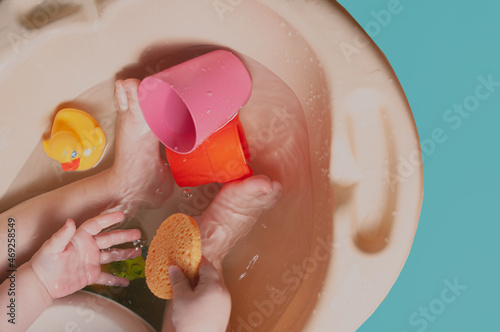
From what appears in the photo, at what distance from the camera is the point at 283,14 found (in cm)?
71

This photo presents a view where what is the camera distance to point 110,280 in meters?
1.03

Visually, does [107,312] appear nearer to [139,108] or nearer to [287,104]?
[139,108]

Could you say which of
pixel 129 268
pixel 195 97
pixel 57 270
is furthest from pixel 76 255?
pixel 195 97

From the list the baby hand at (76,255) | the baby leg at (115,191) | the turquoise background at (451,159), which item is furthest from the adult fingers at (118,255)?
the turquoise background at (451,159)

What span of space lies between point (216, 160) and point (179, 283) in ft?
0.99

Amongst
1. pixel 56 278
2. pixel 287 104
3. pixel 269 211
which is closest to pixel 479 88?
pixel 287 104

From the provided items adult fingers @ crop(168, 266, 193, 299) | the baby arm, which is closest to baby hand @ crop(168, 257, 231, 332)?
adult fingers @ crop(168, 266, 193, 299)

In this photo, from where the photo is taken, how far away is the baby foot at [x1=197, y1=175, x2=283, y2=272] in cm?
97

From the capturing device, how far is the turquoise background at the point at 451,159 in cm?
106

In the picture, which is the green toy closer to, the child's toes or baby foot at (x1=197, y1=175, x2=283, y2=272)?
baby foot at (x1=197, y1=175, x2=283, y2=272)

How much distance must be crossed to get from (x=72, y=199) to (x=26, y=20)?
17.8 inches

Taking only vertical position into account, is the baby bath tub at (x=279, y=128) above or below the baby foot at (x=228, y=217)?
above

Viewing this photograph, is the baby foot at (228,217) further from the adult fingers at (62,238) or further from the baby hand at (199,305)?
the adult fingers at (62,238)

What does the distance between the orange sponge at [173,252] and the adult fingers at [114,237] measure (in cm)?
9
